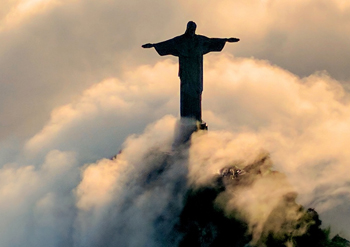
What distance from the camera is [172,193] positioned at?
37000 millimetres

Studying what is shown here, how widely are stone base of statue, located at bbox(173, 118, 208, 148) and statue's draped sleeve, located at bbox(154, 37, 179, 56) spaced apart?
4.78 m

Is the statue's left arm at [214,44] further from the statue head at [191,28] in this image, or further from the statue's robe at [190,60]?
the statue head at [191,28]

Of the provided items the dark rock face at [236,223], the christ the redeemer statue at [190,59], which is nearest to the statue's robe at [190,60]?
the christ the redeemer statue at [190,59]

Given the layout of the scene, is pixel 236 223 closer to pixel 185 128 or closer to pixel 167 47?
pixel 185 128

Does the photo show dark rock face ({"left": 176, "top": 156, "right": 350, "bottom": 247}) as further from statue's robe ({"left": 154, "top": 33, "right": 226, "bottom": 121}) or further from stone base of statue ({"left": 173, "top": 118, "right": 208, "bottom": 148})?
statue's robe ({"left": 154, "top": 33, "right": 226, "bottom": 121})

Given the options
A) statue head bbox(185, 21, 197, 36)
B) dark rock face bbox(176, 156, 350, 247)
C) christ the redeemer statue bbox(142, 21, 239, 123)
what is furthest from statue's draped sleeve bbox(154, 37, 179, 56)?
dark rock face bbox(176, 156, 350, 247)

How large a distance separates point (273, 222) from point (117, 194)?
35.6 feet

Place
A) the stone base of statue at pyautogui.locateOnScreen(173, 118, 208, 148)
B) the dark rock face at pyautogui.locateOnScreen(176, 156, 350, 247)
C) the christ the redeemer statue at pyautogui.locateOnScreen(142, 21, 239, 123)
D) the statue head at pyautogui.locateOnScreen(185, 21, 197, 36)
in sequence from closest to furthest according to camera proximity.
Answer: the dark rock face at pyautogui.locateOnScreen(176, 156, 350, 247)
the statue head at pyautogui.locateOnScreen(185, 21, 197, 36)
the christ the redeemer statue at pyautogui.locateOnScreen(142, 21, 239, 123)
the stone base of statue at pyautogui.locateOnScreen(173, 118, 208, 148)

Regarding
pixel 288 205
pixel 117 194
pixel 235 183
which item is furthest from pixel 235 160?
pixel 117 194

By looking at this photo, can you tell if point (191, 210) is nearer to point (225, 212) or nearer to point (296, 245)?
point (225, 212)

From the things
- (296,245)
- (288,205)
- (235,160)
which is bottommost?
(296,245)

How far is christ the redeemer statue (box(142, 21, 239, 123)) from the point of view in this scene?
38.4m

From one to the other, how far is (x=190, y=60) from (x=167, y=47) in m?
1.87

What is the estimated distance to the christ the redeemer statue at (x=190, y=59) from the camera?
38.4 metres
